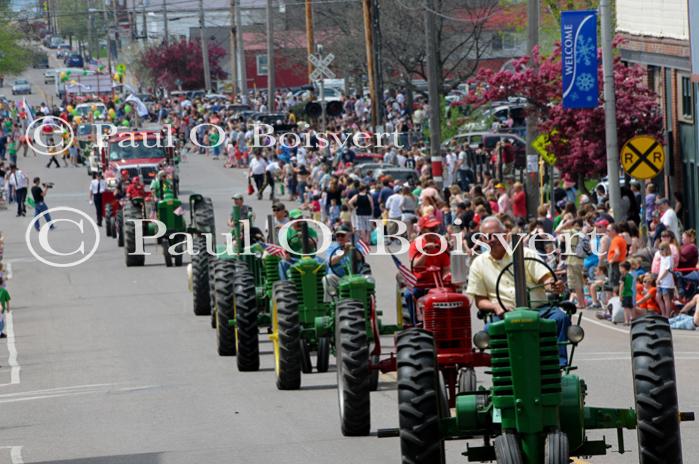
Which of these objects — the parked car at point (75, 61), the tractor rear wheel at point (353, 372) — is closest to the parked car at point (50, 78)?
the parked car at point (75, 61)

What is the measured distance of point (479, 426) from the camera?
441 inches

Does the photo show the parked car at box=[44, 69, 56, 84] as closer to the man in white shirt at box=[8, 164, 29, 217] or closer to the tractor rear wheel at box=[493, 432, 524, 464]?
the man in white shirt at box=[8, 164, 29, 217]

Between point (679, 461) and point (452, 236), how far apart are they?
19.4 meters

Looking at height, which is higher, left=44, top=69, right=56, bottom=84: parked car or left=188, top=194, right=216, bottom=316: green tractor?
left=44, top=69, right=56, bottom=84: parked car

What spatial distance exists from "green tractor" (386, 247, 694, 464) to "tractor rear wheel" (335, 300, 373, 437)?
2936mm

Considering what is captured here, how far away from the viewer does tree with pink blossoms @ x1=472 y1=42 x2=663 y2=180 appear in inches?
1351

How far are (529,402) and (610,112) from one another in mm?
20048

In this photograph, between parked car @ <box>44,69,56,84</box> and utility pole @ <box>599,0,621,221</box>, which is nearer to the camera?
utility pole @ <box>599,0,621,221</box>

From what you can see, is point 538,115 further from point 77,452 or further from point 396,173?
point 77,452

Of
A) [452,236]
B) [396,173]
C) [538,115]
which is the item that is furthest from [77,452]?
[396,173]

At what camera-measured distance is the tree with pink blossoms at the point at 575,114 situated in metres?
34.3

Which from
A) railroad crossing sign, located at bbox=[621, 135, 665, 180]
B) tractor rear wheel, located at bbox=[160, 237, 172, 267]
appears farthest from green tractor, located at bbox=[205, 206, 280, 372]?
tractor rear wheel, located at bbox=[160, 237, 172, 267]

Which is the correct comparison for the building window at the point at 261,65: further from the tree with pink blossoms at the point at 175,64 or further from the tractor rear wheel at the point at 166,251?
the tractor rear wheel at the point at 166,251

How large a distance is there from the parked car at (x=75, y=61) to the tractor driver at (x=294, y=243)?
117362 mm
